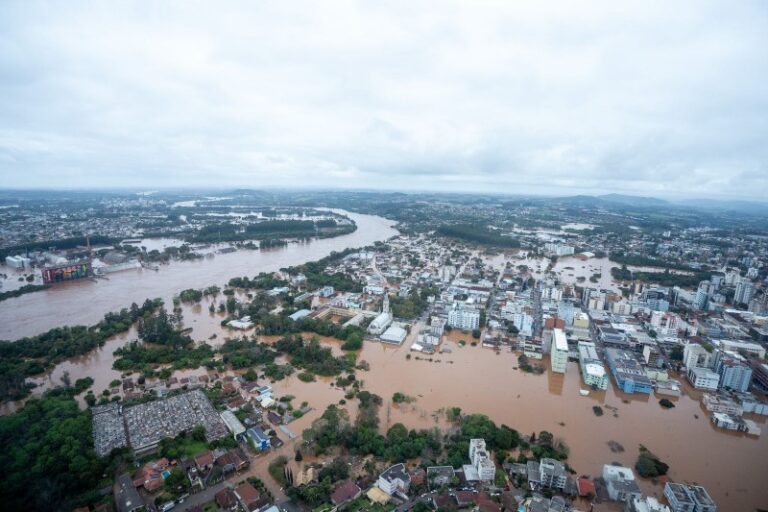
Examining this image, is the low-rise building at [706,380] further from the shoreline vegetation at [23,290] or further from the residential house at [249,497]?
the shoreline vegetation at [23,290]

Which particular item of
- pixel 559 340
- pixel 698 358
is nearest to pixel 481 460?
pixel 559 340

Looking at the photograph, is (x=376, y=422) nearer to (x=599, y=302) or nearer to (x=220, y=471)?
(x=220, y=471)

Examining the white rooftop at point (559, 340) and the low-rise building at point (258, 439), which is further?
the white rooftop at point (559, 340)

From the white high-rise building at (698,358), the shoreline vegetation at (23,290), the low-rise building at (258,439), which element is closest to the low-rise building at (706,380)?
the white high-rise building at (698,358)

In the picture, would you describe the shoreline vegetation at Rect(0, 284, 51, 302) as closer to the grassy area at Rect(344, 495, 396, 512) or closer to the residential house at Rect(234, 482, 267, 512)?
the residential house at Rect(234, 482, 267, 512)

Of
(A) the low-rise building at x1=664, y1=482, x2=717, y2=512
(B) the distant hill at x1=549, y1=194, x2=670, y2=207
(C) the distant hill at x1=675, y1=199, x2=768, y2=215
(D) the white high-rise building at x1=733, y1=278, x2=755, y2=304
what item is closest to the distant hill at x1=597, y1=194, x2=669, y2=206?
(B) the distant hill at x1=549, y1=194, x2=670, y2=207

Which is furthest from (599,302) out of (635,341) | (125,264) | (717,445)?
(125,264)

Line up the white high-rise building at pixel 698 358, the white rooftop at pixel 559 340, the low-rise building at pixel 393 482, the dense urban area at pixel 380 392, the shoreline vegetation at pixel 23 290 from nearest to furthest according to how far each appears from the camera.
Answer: the low-rise building at pixel 393 482
the dense urban area at pixel 380 392
the white rooftop at pixel 559 340
the white high-rise building at pixel 698 358
the shoreline vegetation at pixel 23 290
